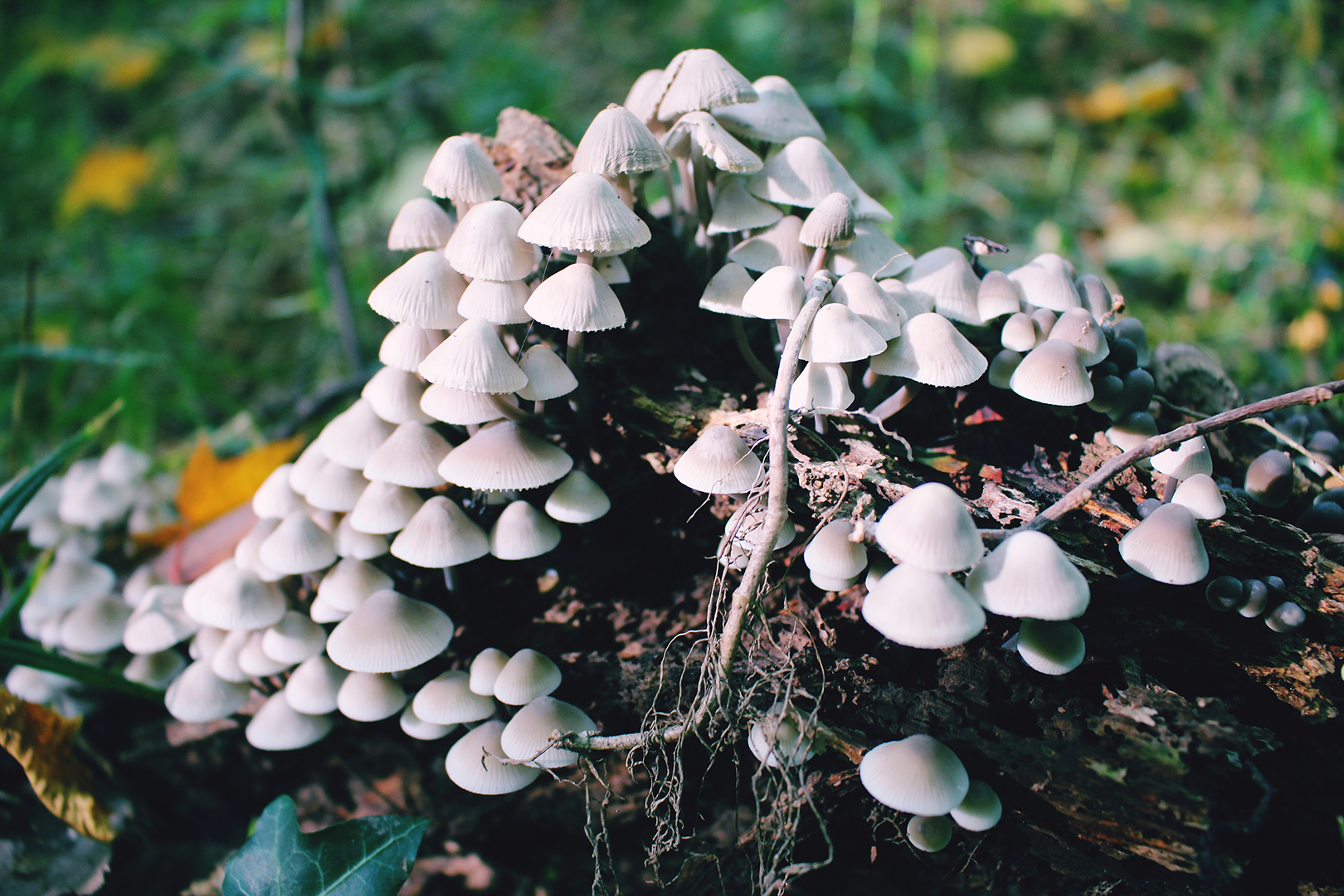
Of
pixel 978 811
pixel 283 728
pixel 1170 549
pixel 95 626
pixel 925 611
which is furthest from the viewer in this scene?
pixel 95 626

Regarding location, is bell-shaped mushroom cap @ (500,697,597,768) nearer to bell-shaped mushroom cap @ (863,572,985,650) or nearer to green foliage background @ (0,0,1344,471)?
bell-shaped mushroom cap @ (863,572,985,650)

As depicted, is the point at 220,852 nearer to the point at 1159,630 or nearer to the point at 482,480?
the point at 482,480

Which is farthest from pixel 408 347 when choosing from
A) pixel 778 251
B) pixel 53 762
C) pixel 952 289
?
pixel 53 762

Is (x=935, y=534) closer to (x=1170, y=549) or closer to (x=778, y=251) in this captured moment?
(x=1170, y=549)

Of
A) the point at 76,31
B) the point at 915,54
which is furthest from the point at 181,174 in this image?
the point at 915,54

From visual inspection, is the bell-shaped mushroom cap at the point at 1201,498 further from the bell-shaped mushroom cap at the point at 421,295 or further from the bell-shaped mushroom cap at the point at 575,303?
the bell-shaped mushroom cap at the point at 421,295

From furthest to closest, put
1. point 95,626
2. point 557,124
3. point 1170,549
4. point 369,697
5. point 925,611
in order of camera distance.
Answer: point 557,124 < point 95,626 < point 369,697 < point 1170,549 < point 925,611
